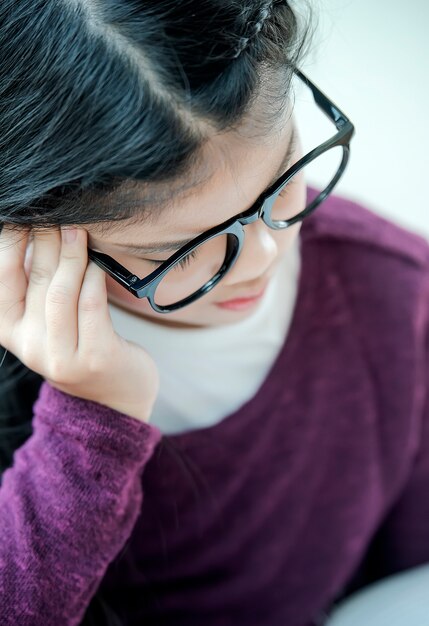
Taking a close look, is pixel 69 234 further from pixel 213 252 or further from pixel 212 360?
pixel 212 360

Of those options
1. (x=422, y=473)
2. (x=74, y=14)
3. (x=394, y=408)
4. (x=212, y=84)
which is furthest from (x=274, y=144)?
(x=422, y=473)

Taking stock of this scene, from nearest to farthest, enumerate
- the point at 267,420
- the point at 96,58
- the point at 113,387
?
the point at 96,58 < the point at 113,387 < the point at 267,420

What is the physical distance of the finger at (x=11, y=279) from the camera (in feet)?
2.42

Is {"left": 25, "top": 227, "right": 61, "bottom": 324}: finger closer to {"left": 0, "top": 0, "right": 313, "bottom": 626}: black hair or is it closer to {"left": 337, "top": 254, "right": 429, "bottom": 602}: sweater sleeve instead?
{"left": 0, "top": 0, "right": 313, "bottom": 626}: black hair

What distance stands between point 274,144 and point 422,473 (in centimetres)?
59

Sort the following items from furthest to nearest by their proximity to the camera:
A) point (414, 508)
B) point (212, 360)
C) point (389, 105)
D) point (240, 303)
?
1. point (389, 105)
2. point (414, 508)
3. point (212, 360)
4. point (240, 303)

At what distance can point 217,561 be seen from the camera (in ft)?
3.26

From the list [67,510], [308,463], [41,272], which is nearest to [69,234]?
[41,272]

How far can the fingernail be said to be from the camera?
71 cm

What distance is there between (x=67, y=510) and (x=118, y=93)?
1.31 ft

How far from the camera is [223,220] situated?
70cm

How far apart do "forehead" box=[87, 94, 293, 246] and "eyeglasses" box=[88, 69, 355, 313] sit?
12 millimetres

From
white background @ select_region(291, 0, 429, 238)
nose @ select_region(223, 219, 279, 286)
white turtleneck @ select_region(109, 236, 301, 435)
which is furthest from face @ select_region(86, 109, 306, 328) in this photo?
white background @ select_region(291, 0, 429, 238)

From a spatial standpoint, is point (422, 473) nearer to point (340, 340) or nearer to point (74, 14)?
point (340, 340)
